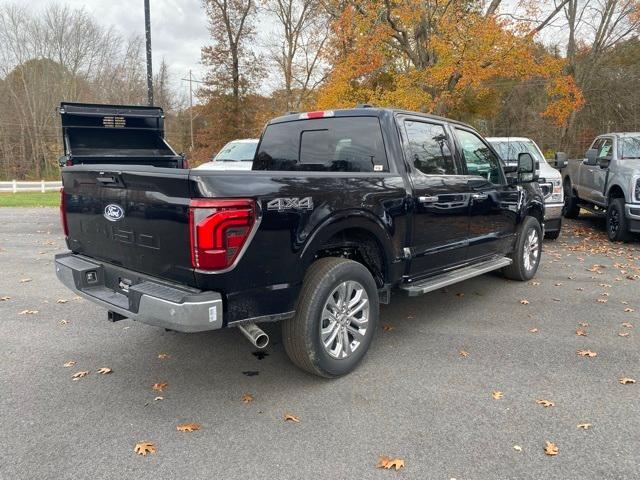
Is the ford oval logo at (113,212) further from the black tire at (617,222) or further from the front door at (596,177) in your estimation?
the front door at (596,177)

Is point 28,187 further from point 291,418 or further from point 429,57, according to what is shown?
point 291,418

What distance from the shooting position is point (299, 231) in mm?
3191

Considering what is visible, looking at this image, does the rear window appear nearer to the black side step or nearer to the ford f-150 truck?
the black side step

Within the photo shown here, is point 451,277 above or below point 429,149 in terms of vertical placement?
below

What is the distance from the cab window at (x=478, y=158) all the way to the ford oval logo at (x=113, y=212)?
339cm

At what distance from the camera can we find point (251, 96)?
108ft

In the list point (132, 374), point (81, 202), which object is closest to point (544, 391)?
point (132, 374)

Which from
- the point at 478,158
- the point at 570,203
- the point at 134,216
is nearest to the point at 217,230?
the point at 134,216

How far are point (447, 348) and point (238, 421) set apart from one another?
6.56ft

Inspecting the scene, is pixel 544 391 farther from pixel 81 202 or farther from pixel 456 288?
pixel 81 202

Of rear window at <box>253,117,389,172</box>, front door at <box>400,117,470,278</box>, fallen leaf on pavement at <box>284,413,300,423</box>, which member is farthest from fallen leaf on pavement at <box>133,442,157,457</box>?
rear window at <box>253,117,389,172</box>

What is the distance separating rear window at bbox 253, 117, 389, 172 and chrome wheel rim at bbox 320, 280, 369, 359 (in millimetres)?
1142

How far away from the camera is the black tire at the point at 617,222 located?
29.4ft

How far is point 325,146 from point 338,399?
7.44 ft
